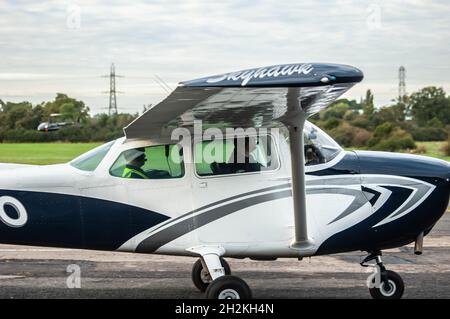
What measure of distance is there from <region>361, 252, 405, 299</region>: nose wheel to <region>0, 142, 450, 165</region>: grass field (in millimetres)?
19922

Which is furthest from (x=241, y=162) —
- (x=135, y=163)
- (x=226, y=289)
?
(x=226, y=289)

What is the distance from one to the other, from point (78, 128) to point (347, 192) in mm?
24772

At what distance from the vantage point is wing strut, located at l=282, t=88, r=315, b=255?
7305 mm

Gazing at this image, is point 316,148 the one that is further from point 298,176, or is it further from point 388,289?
point 388,289

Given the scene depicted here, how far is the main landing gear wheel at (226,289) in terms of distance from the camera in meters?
7.18

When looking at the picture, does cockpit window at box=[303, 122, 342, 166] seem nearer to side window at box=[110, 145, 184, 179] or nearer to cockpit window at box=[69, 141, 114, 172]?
side window at box=[110, 145, 184, 179]

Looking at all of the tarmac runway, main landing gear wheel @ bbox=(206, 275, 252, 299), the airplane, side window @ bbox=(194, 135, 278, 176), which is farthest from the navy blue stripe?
the tarmac runway

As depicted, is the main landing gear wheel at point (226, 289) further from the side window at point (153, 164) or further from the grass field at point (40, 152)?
the grass field at point (40, 152)

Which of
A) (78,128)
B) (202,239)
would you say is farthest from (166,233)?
(78,128)

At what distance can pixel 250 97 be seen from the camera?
6.61 metres

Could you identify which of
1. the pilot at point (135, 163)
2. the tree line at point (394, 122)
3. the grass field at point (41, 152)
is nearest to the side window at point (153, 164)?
the pilot at point (135, 163)

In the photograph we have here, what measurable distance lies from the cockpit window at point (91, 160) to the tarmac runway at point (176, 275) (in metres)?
1.55

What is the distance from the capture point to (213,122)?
747cm

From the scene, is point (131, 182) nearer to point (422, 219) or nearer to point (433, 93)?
point (422, 219)
